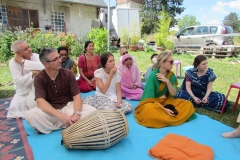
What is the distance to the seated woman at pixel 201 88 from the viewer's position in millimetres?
3799

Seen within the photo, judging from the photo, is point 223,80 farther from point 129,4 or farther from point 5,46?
point 129,4

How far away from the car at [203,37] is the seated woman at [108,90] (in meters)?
8.04

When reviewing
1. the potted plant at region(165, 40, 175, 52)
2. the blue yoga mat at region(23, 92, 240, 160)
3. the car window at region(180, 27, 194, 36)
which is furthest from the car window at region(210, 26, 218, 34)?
the blue yoga mat at region(23, 92, 240, 160)

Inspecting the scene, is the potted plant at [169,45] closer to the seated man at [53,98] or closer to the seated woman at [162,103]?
the seated woman at [162,103]

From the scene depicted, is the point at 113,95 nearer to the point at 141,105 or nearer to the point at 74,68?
the point at 141,105

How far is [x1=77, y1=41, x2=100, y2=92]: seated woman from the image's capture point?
504 centimetres

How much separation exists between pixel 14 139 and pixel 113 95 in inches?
71.7

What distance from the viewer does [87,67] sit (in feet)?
16.9

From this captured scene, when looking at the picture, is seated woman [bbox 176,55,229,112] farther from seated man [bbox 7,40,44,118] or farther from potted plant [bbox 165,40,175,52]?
potted plant [bbox 165,40,175,52]

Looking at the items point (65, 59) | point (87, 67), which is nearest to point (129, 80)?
point (87, 67)

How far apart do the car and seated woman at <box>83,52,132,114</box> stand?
26.4 feet

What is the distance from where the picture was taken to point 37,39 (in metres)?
8.48

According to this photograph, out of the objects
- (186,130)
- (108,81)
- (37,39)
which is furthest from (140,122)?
(37,39)

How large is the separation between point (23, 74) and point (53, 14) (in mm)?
9421
